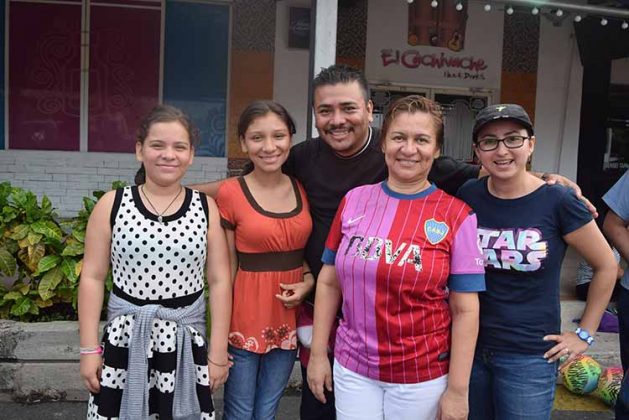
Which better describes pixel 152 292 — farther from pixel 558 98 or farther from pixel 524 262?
pixel 558 98

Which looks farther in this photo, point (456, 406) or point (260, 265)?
point (260, 265)

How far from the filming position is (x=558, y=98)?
924 cm

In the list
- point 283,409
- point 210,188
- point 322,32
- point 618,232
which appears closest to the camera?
point 210,188

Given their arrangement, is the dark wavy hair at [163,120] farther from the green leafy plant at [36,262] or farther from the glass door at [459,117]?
the glass door at [459,117]

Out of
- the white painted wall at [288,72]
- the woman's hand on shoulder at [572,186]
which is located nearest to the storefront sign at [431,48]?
the white painted wall at [288,72]

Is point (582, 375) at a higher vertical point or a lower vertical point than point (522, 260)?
lower

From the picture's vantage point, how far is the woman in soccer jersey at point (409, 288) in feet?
6.88

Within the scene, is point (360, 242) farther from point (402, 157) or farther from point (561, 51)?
point (561, 51)

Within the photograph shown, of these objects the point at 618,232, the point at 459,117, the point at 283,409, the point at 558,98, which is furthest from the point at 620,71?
the point at 283,409

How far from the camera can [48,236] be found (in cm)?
439

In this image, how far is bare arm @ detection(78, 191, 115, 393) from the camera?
233 centimetres

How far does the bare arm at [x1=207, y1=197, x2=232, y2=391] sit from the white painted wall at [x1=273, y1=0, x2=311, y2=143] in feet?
20.1

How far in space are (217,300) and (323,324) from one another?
430 millimetres

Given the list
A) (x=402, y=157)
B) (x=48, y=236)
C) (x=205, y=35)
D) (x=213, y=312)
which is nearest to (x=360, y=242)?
(x=402, y=157)
